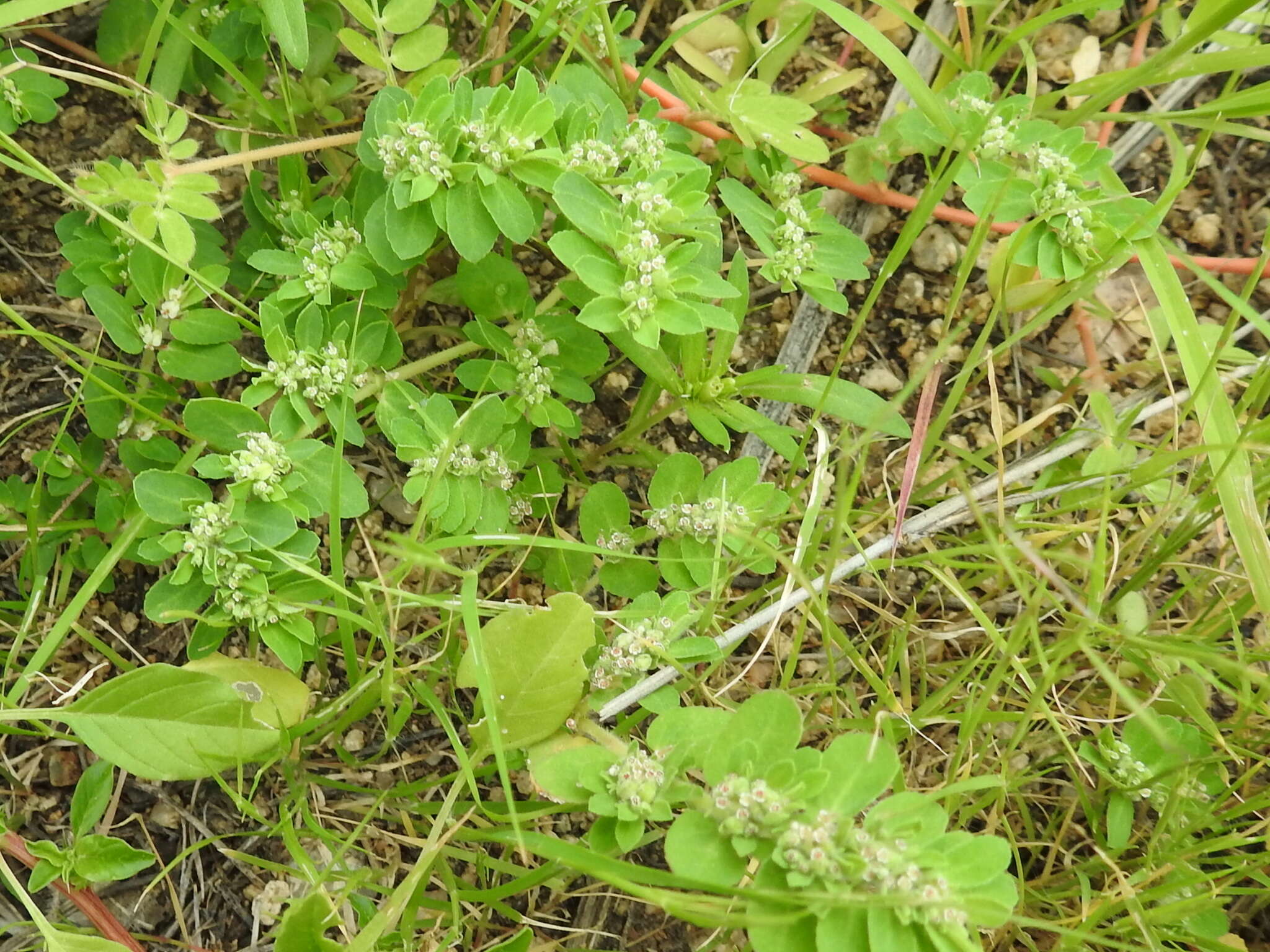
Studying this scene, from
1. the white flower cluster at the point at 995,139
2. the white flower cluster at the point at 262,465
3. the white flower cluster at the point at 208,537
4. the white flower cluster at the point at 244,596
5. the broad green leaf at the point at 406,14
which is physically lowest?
the white flower cluster at the point at 244,596

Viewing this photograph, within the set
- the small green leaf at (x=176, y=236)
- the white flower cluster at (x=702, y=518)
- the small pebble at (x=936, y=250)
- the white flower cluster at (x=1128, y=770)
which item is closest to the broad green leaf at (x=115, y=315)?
the small green leaf at (x=176, y=236)

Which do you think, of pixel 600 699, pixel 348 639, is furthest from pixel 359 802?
pixel 600 699

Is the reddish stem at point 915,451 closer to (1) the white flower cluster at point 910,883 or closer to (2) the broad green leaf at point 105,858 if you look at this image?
(1) the white flower cluster at point 910,883

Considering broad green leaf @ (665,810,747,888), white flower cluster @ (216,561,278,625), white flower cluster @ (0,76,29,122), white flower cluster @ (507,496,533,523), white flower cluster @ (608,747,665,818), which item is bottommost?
white flower cluster @ (216,561,278,625)

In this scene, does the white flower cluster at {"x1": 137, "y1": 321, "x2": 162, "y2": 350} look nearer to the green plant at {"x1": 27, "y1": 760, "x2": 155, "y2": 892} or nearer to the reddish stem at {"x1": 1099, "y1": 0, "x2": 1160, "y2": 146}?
the green plant at {"x1": 27, "y1": 760, "x2": 155, "y2": 892}

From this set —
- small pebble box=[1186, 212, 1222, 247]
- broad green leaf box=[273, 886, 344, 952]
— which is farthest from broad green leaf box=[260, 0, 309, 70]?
small pebble box=[1186, 212, 1222, 247]

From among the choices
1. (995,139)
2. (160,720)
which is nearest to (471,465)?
(160,720)
